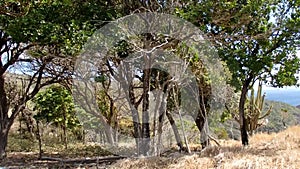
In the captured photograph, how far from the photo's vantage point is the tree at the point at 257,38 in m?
5.97

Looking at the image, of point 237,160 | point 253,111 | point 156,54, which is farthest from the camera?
point 253,111

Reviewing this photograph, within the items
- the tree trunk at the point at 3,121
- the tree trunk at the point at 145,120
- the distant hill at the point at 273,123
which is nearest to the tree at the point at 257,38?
the tree trunk at the point at 145,120

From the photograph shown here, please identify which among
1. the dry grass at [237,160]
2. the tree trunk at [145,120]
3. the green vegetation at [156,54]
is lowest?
the dry grass at [237,160]

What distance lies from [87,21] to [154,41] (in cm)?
158

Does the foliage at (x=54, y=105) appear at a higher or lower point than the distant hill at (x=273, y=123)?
higher

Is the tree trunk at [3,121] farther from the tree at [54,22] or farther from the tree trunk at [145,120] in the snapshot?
the tree trunk at [145,120]

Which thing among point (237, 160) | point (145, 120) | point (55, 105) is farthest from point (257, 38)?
point (55, 105)

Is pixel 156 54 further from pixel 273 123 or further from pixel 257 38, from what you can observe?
pixel 273 123

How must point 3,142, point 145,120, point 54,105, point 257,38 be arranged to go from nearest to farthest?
1. point 257,38
2. point 145,120
3. point 3,142
4. point 54,105

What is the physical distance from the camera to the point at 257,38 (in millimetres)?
6504

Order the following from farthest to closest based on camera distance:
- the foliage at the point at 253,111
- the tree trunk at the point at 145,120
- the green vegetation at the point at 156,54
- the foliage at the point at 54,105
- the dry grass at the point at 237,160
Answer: the foliage at the point at 54,105 → the foliage at the point at 253,111 → the tree trunk at the point at 145,120 → the green vegetation at the point at 156,54 → the dry grass at the point at 237,160

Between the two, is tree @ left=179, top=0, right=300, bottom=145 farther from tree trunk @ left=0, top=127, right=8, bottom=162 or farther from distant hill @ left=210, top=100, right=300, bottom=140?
tree trunk @ left=0, top=127, right=8, bottom=162

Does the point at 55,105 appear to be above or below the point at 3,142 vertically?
above

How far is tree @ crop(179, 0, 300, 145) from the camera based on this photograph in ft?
19.6
